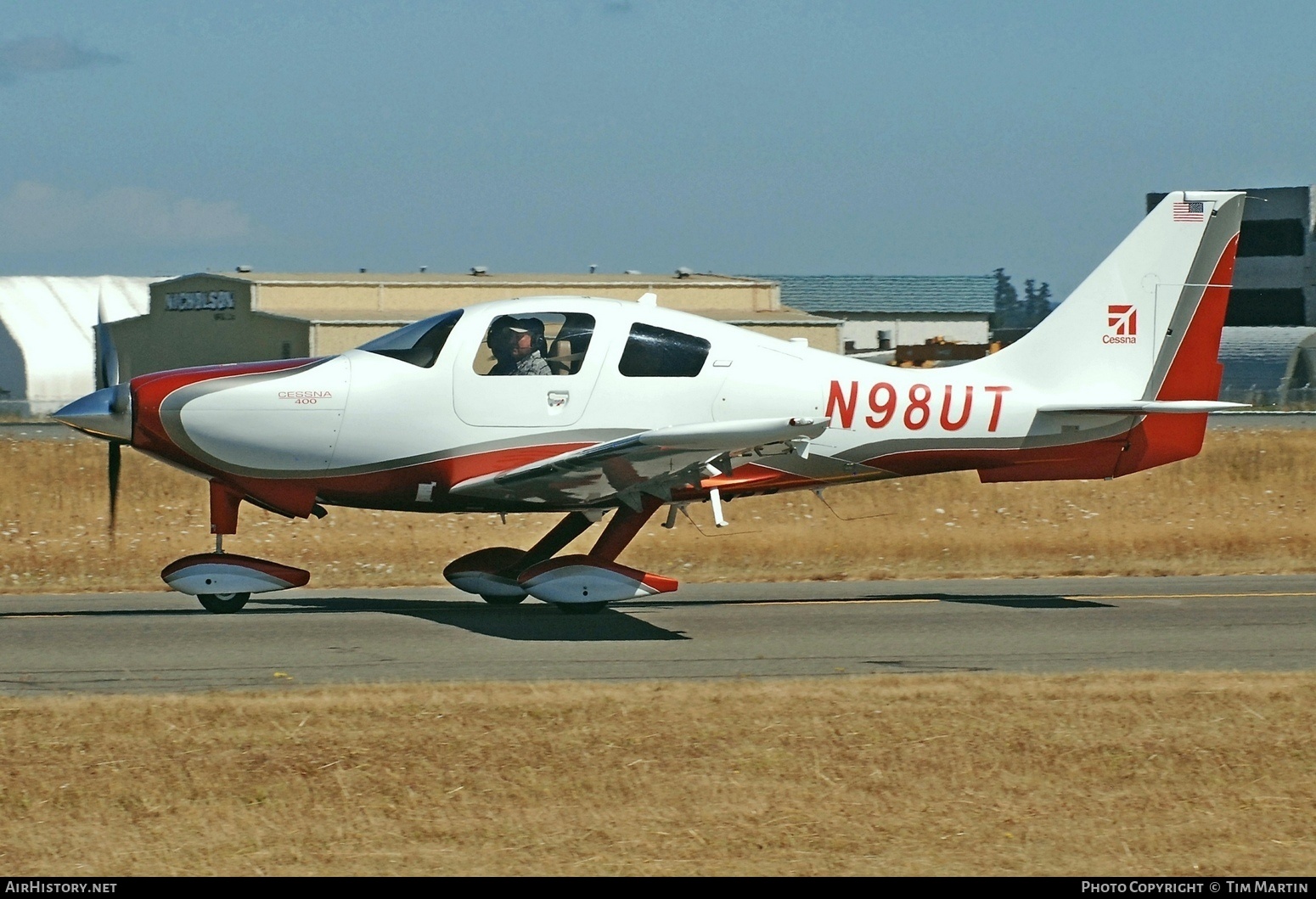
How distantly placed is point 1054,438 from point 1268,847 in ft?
24.3

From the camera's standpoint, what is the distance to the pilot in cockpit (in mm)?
12312

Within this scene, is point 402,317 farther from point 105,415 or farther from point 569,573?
point 569,573

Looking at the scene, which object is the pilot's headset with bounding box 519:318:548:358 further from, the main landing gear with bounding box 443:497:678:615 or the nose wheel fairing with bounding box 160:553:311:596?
the nose wheel fairing with bounding box 160:553:311:596

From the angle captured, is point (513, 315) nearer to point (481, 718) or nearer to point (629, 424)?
point (629, 424)

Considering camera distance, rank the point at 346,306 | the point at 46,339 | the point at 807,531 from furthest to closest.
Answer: the point at 46,339 → the point at 346,306 → the point at 807,531

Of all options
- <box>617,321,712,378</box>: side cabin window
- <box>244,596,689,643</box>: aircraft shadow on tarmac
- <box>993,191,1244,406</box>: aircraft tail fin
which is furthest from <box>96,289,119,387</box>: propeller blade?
<box>993,191,1244,406</box>: aircraft tail fin

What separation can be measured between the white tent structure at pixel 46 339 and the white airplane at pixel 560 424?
49.8 m

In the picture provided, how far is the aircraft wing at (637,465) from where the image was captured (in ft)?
35.7

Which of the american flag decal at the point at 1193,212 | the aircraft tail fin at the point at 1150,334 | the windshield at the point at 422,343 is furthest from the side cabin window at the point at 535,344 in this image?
the american flag decal at the point at 1193,212

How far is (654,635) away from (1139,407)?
4.61 meters

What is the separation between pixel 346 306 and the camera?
50.2m

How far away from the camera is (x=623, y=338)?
40.7 feet

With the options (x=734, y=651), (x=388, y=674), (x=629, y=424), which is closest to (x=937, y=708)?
(x=734, y=651)

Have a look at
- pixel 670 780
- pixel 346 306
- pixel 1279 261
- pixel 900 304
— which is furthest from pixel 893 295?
pixel 670 780
